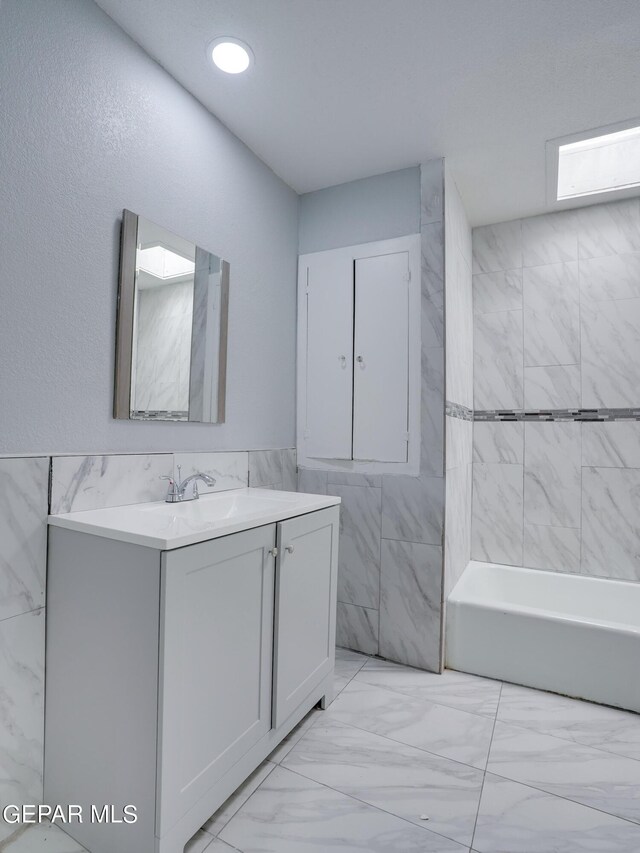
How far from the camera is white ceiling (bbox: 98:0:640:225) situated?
5.02 ft

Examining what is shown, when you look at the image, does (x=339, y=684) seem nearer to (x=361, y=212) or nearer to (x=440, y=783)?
(x=440, y=783)

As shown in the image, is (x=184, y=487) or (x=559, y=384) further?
(x=559, y=384)

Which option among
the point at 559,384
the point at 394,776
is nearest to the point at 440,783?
the point at 394,776

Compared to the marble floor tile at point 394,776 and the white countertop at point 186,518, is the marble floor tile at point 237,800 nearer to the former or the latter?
the marble floor tile at point 394,776

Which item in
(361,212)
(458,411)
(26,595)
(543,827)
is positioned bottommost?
(543,827)

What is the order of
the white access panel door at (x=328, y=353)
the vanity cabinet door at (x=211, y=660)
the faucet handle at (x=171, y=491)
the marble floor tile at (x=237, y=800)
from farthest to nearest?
the white access panel door at (x=328, y=353)
the faucet handle at (x=171, y=491)
the marble floor tile at (x=237, y=800)
the vanity cabinet door at (x=211, y=660)

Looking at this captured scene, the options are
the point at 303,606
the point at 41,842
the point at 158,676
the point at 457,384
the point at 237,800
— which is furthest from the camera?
the point at 457,384

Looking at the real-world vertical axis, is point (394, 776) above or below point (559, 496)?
below

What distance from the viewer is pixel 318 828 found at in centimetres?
131

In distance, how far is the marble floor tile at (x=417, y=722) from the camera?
1.67 meters

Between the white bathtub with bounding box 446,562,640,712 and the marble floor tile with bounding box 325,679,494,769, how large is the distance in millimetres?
375

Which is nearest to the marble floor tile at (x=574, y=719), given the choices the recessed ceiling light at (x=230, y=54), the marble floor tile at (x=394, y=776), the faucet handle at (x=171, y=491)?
the marble floor tile at (x=394, y=776)

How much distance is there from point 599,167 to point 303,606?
109 inches

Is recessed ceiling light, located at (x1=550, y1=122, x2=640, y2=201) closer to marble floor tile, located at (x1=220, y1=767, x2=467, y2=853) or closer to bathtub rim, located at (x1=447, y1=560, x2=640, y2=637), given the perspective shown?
bathtub rim, located at (x1=447, y1=560, x2=640, y2=637)
